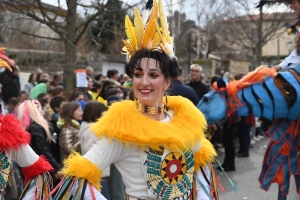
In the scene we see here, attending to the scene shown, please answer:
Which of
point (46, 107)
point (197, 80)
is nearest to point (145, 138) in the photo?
point (46, 107)

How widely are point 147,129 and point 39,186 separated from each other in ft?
3.86

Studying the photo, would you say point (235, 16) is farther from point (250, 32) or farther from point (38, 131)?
point (38, 131)

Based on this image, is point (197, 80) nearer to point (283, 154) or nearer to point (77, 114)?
point (283, 154)

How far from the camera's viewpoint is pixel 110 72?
9.62 meters

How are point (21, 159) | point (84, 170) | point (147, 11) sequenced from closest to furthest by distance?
point (84, 170) < point (147, 11) < point (21, 159)

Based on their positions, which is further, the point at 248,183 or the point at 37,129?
the point at 248,183

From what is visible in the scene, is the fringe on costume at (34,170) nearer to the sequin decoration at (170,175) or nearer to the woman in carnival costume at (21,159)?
the woman in carnival costume at (21,159)

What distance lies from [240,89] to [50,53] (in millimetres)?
10342

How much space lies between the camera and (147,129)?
262 cm

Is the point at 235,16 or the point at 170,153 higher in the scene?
the point at 235,16

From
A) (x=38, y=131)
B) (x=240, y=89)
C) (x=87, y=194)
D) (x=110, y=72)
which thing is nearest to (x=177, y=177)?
(x=87, y=194)

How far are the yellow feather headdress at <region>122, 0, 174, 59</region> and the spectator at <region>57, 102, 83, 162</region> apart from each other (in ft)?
8.45

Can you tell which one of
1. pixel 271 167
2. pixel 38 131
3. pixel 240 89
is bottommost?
pixel 271 167

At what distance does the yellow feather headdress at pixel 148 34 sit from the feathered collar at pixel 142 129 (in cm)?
38
